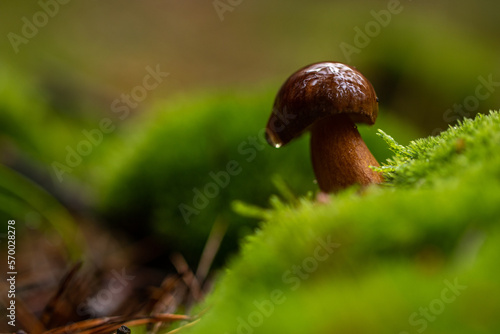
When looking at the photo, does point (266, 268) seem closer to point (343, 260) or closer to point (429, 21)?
point (343, 260)

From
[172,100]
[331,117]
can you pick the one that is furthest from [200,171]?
[331,117]

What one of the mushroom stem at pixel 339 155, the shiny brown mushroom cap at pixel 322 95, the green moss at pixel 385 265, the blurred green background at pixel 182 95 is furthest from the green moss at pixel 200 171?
the green moss at pixel 385 265

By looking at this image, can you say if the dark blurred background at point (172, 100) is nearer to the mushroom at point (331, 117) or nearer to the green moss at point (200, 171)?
the green moss at point (200, 171)

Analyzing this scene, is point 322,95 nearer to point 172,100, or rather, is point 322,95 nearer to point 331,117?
point 331,117


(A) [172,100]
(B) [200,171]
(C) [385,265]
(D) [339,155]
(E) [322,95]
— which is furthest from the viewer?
(A) [172,100]

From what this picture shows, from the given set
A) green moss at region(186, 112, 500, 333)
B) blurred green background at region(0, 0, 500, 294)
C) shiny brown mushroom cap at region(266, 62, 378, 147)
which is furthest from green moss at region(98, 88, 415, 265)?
green moss at region(186, 112, 500, 333)

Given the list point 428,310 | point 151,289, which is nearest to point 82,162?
point 151,289

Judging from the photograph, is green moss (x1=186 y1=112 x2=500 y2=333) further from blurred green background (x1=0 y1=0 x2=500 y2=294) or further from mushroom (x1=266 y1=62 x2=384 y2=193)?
blurred green background (x1=0 y1=0 x2=500 y2=294)
